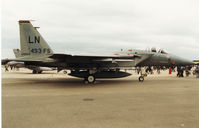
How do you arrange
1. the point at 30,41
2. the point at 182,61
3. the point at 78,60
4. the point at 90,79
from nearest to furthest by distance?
the point at 78,60
the point at 90,79
the point at 30,41
the point at 182,61

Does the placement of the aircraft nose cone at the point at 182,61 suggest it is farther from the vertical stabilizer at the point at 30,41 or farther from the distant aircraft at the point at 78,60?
the vertical stabilizer at the point at 30,41

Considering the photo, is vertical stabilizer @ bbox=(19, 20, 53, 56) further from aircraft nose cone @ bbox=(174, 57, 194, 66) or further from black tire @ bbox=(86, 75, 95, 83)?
aircraft nose cone @ bbox=(174, 57, 194, 66)

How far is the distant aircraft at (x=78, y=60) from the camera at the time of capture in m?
12.7

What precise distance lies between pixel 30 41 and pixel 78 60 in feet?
13.3

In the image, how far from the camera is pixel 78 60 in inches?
495

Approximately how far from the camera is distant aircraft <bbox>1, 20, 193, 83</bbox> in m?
12.7

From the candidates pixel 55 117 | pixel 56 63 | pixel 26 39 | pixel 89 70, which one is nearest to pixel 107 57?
pixel 89 70

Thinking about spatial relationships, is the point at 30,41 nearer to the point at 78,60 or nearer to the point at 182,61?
the point at 78,60

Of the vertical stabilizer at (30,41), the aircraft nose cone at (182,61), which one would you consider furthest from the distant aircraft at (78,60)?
the aircraft nose cone at (182,61)

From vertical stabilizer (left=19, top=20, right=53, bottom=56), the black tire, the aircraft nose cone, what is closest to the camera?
the black tire

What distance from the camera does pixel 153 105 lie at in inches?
236

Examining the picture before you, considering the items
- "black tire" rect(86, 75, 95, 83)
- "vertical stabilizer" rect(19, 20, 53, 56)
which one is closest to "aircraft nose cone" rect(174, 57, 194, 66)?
"black tire" rect(86, 75, 95, 83)

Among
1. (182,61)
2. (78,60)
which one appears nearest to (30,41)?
(78,60)

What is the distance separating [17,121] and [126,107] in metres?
3.15
